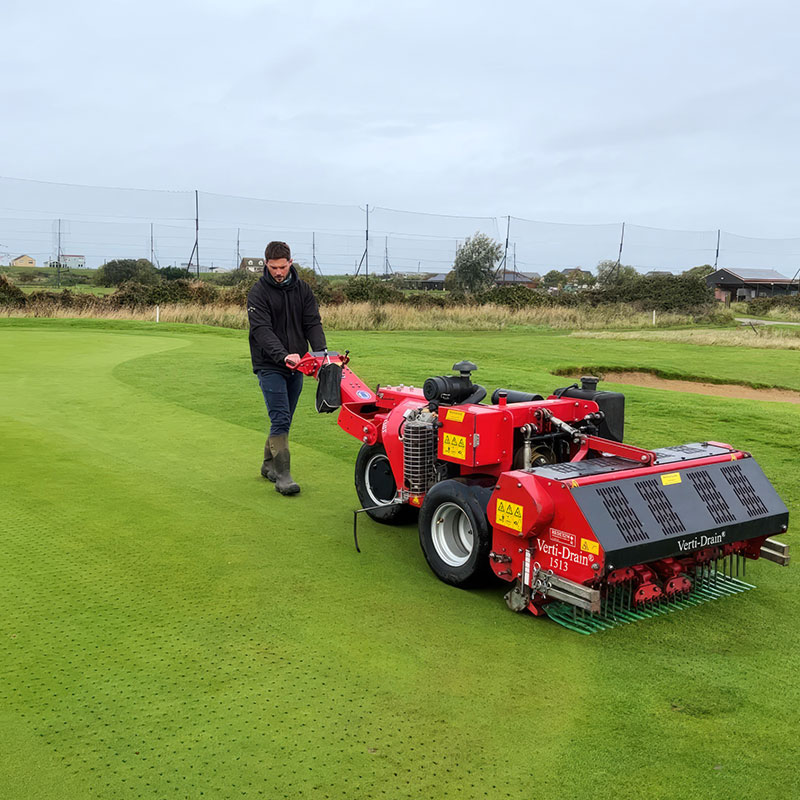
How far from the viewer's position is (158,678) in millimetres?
3668

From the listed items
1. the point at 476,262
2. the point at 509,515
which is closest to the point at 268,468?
the point at 509,515

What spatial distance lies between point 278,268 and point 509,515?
319cm

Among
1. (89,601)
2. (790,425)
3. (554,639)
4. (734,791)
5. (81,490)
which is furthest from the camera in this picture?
(790,425)

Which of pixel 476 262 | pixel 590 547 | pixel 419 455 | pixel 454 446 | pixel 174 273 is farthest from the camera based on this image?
pixel 476 262

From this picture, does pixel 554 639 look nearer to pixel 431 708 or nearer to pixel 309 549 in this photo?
pixel 431 708

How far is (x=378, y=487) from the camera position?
6086mm

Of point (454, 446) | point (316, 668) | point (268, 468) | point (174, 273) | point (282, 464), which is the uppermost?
point (174, 273)

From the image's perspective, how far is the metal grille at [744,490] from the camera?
4.67m

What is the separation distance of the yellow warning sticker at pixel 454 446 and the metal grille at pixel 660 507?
97 cm

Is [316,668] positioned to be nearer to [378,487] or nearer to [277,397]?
[378,487]

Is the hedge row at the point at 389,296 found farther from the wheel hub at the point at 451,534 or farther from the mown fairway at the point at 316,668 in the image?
the wheel hub at the point at 451,534

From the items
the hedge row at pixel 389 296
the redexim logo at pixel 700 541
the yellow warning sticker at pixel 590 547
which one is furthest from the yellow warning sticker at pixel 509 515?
the hedge row at pixel 389 296

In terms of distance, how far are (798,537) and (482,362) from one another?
413 inches

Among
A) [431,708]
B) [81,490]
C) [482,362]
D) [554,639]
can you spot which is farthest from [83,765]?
[482,362]
